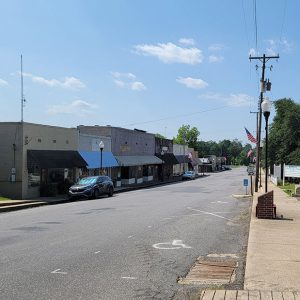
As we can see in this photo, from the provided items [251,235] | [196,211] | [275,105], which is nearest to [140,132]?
[275,105]

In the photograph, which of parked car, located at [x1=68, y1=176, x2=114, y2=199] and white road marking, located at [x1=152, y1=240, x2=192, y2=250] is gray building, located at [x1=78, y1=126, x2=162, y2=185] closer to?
parked car, located at [x1=68, y1=176, x2=114, y2=199]

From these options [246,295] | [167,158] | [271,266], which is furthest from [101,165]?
[167,158]

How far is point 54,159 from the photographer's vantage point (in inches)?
1391

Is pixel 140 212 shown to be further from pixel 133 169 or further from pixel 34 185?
pixel 133 169

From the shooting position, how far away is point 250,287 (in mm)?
7754

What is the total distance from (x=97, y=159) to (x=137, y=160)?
16465 mm

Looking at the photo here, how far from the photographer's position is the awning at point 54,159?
32.7m

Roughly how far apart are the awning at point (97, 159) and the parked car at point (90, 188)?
6383 mm

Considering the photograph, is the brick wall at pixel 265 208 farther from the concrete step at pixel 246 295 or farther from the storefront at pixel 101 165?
the storefront at pixel 101 165

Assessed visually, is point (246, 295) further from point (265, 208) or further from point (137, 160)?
point (137, 160)

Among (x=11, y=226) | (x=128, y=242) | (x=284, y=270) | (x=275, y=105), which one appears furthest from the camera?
(x=275, y=105)

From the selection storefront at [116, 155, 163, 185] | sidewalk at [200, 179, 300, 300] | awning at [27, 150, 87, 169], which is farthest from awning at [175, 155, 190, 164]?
sidewalk at [200, 179, 300, 300]

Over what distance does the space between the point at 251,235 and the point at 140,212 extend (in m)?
9.05

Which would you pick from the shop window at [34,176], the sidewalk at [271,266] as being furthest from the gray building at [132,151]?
the sidewalk at [271,266]
